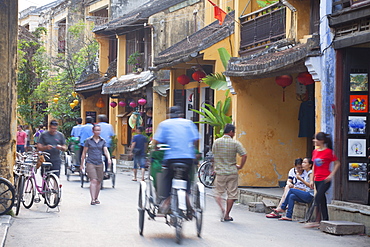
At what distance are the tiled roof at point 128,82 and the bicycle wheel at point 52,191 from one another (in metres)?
13.5

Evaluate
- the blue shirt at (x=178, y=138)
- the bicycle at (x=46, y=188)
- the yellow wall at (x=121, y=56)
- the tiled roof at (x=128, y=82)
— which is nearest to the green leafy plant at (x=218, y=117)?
the bicycle at (x=46, y=188)

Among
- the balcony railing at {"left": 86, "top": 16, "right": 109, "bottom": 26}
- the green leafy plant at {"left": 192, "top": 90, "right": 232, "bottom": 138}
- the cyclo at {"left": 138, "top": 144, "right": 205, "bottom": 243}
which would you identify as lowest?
the cyclo at {"left": 138, "top": 144, "right": 205, "bottom": 243}

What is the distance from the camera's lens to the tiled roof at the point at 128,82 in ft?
81.8

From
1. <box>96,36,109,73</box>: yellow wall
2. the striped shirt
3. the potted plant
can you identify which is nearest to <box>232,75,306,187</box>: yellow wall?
the striped shirt

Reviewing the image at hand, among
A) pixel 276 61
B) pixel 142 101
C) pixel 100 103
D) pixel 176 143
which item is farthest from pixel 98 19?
pixel 176 143

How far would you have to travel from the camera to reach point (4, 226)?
9.09 meters

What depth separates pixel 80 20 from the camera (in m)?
33.7

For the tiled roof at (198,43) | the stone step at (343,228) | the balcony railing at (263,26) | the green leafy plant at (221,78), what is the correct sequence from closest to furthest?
1. the stone step at (343,228)
2. the balcony railing at (263,26)
3. the green leafy plant at (221,78)
4. the tiled roof at (198,43)

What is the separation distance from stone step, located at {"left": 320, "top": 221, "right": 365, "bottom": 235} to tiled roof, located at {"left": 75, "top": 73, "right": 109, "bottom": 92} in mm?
21212

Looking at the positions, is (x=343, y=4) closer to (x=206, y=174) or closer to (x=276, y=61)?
(x=276, y=61)

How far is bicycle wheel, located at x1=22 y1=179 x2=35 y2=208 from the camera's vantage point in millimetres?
11383

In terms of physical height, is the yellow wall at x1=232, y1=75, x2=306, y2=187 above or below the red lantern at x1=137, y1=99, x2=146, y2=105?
below

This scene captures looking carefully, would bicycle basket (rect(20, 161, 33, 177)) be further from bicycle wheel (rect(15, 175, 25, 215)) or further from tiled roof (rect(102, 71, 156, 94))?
tiled roof (rect(102, 71, 156, 94))

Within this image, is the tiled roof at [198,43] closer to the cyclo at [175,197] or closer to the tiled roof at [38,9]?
the cyclo at [175,197]
